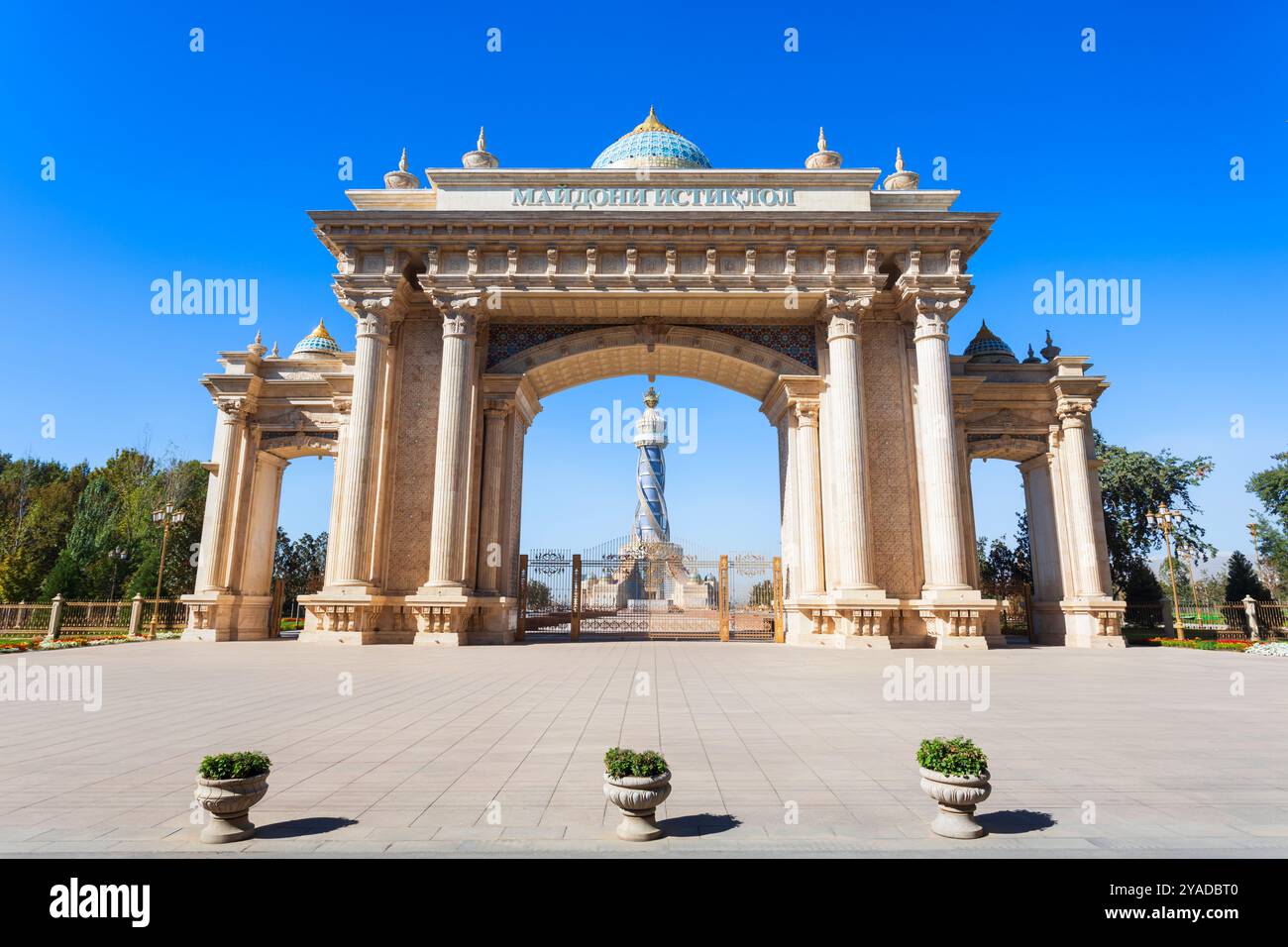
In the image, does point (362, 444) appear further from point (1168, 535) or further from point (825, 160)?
point (1168, 535)

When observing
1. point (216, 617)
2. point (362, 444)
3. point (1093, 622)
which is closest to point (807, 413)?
point (1093, 622)

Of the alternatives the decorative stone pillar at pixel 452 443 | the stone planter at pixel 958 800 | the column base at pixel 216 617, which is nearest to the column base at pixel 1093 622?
the decorative stone pillar at pixel 452 443

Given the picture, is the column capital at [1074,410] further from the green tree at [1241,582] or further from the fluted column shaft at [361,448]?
the fluted column shaft at [361,448]

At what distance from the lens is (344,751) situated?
618 cm

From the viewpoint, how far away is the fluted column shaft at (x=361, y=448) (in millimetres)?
18641

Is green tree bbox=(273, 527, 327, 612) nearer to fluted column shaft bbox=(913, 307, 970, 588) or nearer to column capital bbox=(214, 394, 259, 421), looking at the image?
column capital bbox=(214, 394, 259, 421)

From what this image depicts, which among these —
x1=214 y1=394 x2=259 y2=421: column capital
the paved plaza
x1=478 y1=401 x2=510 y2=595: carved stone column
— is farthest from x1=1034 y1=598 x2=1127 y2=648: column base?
x1=214 y1=394 x2=259 y2=421: column capital

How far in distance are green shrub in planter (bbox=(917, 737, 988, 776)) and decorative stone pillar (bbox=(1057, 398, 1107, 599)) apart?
20254 millimetres

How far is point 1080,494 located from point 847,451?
855 centimetres

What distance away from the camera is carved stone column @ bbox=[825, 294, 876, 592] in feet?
61.6

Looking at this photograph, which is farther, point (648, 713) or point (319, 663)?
point (319, 663)

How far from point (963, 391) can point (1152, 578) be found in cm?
1769

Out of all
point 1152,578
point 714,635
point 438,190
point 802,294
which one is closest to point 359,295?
point 438,190
